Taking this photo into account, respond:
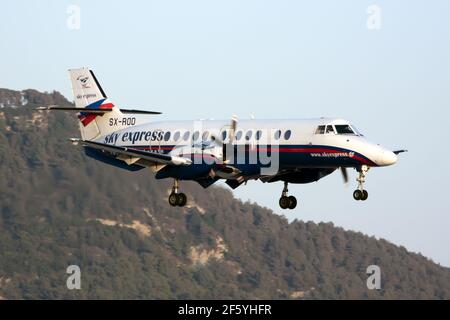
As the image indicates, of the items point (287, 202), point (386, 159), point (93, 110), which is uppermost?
point (93, 110)

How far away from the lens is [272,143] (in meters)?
39.8

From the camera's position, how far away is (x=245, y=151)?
40250 millimetres

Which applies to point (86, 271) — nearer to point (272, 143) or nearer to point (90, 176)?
point (90, 176)

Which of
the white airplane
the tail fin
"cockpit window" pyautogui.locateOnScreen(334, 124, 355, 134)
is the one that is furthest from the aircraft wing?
"cockpit window" pyautogui.locateOnScreen(334, 124, 355, 134)

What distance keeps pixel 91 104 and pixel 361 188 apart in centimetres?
1407

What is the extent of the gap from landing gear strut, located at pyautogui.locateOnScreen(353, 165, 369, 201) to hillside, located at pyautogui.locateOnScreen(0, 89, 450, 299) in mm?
43077

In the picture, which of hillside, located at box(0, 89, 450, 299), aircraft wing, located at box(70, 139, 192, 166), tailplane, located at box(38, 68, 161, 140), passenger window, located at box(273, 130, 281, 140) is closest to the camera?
passenger window, located at box(273, 130, 281, 140)

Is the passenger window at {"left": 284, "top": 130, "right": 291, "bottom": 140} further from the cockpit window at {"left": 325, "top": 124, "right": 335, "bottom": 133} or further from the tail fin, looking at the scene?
the tail fin

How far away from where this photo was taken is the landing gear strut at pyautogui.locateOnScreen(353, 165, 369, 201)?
1511 inches

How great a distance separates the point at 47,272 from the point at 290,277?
4788cm

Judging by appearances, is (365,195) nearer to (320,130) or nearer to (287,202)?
(320,130)

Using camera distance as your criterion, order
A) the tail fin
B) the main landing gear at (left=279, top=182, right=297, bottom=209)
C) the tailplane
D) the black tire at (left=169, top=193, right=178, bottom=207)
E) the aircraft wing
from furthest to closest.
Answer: the tail fin, the tailplane, the main landing gear at (left=279, top=182, right=297, bottom=209), the black tire at (left=169, top=193, right=178, bottom=207), the aircraft wing

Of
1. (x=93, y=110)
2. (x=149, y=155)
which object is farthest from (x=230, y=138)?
(x=93, y=110)

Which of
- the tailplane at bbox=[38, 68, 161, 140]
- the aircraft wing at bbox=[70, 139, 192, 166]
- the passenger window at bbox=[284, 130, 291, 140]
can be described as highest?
the tailplane at bbox=[38, 68, 161, 140]
